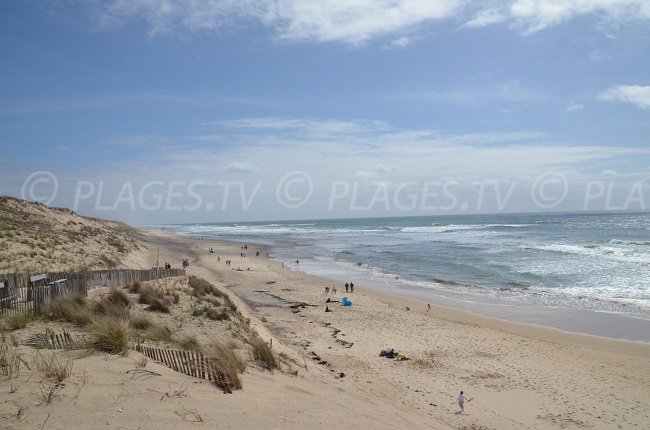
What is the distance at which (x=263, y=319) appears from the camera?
18125 millimetres

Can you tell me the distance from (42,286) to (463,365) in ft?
38.1

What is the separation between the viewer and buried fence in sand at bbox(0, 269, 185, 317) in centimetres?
1007

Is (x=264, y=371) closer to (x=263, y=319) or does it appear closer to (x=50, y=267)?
(x=263, y=319)

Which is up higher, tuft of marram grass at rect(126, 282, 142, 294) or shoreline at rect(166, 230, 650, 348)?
tuft of marram grass at rect(126, 282, 142, 294)

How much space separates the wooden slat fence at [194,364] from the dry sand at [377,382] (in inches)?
8.2

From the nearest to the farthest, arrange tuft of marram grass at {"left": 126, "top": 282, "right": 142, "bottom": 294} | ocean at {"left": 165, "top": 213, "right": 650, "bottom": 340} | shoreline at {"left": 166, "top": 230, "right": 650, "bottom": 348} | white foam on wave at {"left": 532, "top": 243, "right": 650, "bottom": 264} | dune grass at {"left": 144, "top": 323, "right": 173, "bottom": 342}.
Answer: dune grass at {"left": 144, "top": 323, "right": 173, "bottom": 342} < tuft of marram grass at {"left": 126, "top": 282, "right": 142, "bottom": 294} < shoreline at {"left": 166, "top": 230, "right": 650, "bottom": 348} < ocean at {"left": 165, "top": 213, "right": 650, "bottom": 340} < white foam on wave at {"left": 532, "top": 243, "right": 650, "bottom": 264}

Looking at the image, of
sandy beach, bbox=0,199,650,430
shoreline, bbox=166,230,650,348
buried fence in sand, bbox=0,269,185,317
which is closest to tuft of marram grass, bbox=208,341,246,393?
sandy beach, bbox=0,199,650,430

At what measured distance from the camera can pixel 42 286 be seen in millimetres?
10305

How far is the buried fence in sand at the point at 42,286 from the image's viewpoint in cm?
1007

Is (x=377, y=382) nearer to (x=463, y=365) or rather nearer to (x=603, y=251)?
(x=463, y=365)

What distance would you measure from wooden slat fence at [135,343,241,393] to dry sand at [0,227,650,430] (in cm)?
21

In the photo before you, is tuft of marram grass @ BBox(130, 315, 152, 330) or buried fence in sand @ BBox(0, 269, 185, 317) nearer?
tuft of marram grass @ BBox(130, 315, 152, 330)

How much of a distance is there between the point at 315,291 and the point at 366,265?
13.4m

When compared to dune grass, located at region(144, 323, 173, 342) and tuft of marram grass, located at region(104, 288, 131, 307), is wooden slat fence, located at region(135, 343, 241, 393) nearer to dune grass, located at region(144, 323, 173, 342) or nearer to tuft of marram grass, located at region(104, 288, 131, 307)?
dune grass, located at region(144, 323, 173, 342)
